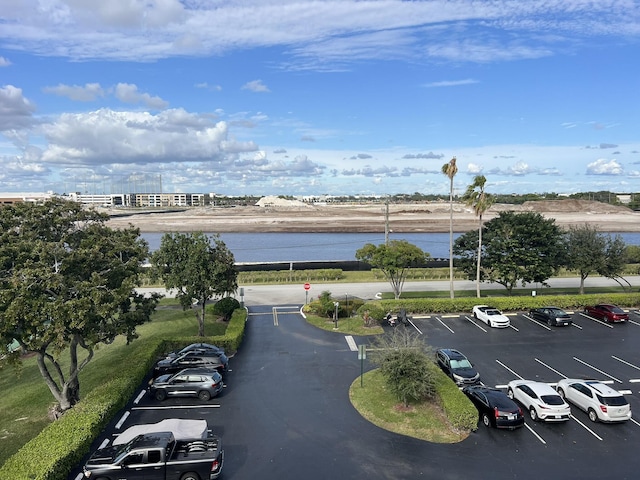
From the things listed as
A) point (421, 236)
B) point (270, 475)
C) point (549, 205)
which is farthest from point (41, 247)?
point (549, 205)

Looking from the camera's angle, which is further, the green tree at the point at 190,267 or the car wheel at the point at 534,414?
the green tree at the point at 190,267

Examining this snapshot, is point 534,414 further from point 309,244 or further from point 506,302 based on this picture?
point 309,244

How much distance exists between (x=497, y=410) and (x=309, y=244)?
81310 millimetres

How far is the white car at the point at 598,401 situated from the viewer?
16953 mm

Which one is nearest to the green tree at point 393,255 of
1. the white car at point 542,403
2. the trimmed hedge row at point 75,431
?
the white car at point 542,403

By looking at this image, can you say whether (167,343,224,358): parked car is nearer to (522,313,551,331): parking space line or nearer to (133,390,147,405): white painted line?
(133,390,147,405): white painted line

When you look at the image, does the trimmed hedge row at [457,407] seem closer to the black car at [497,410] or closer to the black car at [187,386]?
the black car at [497,410]

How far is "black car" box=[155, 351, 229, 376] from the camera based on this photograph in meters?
21.5

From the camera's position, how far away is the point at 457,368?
2097 cm

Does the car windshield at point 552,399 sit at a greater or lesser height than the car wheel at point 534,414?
greater

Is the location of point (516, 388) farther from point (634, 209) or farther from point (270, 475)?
point (634, 209)

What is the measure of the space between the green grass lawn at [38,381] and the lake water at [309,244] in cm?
4287

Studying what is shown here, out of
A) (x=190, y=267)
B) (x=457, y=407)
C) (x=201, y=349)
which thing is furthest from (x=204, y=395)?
(x=457, y=407)

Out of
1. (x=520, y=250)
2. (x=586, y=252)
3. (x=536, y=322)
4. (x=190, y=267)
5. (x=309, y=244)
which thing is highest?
(x=190, y=267)
